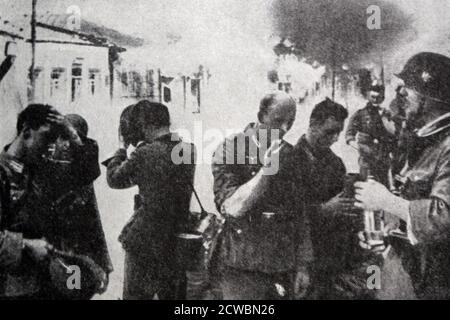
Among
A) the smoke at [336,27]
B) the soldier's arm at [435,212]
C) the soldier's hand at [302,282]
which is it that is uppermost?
the smoke at [336,27]

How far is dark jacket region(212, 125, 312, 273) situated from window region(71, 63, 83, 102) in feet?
3.24

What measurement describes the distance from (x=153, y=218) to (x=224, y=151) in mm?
577

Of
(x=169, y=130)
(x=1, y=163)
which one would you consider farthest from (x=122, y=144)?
(x=1, y=163)

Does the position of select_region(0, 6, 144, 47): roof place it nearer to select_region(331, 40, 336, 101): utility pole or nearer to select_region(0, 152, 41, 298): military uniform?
select_region(0, 152, 41, 298): military uniform

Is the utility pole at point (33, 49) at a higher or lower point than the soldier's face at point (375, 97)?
higher

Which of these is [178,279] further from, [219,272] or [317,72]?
[317,72]

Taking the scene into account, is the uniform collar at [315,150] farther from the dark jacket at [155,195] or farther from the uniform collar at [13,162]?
the uniform collar at [13,162]

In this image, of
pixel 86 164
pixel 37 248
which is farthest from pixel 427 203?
pixel 37 248

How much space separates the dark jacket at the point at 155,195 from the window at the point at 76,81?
1.73 ft

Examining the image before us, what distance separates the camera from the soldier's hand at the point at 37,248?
9.74 feet

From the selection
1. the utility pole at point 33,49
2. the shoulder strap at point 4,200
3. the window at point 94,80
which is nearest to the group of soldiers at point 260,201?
the shoulder strap at point 4,200

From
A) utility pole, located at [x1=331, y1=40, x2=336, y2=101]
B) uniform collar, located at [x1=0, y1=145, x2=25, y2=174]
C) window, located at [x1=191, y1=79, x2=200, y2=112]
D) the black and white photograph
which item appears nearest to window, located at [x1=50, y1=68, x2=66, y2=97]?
the black and white photograph

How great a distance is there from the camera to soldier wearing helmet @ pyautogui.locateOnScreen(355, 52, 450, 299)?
112 inches

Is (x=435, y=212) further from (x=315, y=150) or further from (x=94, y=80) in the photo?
(x=94, y=80)
